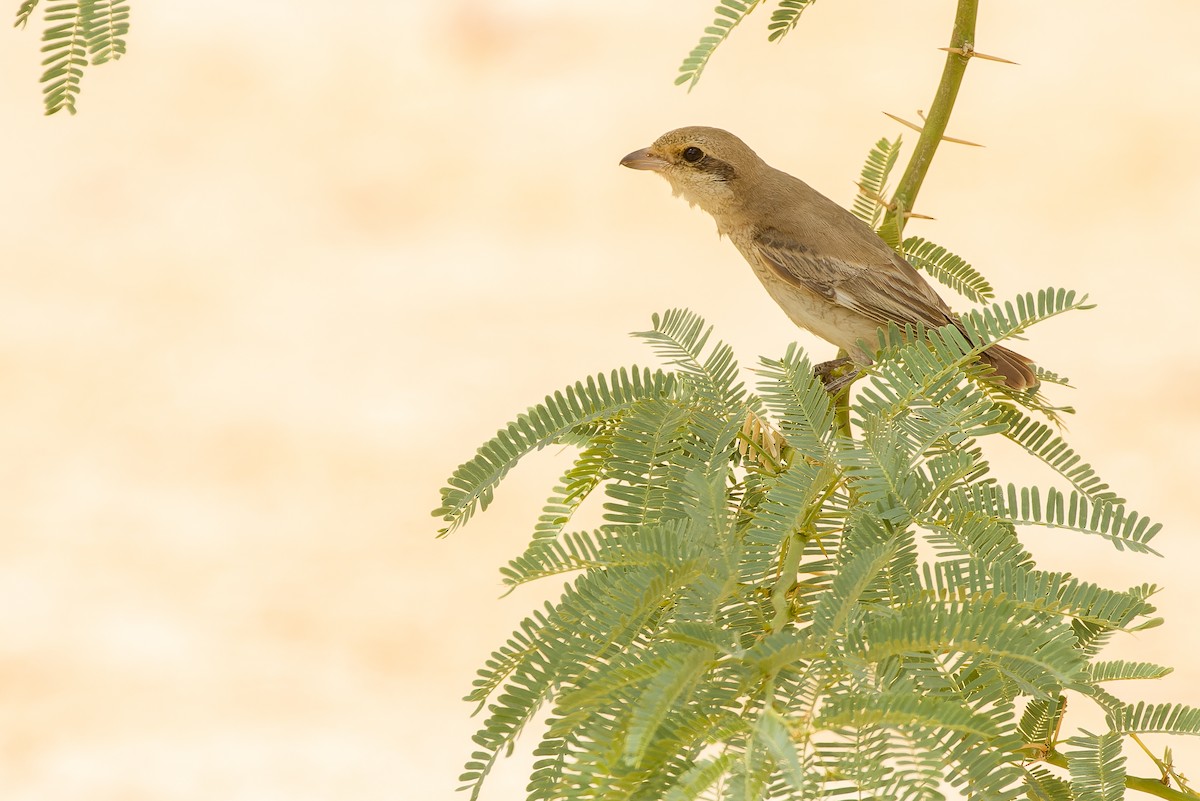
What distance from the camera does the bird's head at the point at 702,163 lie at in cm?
350

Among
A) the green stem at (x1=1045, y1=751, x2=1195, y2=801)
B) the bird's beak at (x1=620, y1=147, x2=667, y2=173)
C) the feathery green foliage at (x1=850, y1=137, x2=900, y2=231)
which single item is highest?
the bird's beak at (x1=620, y1=147, x2=667, y2=173)

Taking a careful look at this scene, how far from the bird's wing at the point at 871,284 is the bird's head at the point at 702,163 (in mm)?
238

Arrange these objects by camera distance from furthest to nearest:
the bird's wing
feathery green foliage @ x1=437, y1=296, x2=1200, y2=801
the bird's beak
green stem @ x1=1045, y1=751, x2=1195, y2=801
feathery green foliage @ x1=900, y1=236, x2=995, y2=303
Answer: the bird's beak < the bird's wing < feathery green foliage @ x1=900, y1=236, x2=995, y2=303 < green stem @ x1=1045, y1=751, x2=1195, y2=801 < feathery green foliage @ x1=437, y1=296, x2=1200, y2=801

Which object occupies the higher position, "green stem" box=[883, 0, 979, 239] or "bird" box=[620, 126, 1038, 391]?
"bird" box=[620, 126, 1038, 391]

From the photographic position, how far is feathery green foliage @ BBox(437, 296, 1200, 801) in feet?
4.07

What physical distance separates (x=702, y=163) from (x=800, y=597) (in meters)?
2.21

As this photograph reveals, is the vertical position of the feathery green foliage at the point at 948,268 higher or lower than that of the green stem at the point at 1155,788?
higher

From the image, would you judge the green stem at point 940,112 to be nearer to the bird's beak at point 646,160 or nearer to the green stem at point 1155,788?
the green stem at point 1155,788

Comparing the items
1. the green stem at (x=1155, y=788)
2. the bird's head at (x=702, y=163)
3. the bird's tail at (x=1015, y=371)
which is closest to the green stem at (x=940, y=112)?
the bird's tail at (x=1015, y=371)

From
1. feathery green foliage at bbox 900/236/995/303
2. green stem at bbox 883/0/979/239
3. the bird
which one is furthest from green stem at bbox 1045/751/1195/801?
the bird

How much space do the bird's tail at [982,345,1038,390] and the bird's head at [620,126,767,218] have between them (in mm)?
1396

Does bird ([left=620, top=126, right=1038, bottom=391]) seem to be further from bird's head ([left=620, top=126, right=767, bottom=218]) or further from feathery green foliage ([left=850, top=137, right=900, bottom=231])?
feathery green foliage ([left=850, top=137, right=900, bottom=231])

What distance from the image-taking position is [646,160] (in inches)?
139

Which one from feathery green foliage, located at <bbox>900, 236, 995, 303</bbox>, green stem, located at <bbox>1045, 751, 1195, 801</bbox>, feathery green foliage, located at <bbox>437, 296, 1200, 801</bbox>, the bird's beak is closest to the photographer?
feathery green foliage, located at <bbox>437, 296, 1200, 801</bbox>
